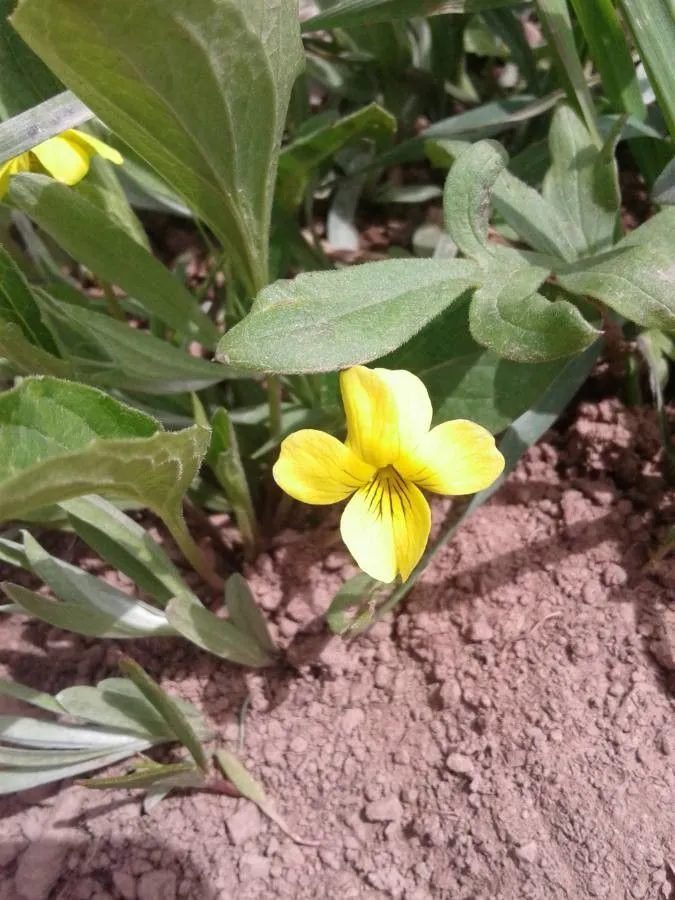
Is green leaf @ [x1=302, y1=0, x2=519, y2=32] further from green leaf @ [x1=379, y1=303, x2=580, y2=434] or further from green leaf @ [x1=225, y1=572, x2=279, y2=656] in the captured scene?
green leaf @ [x1=225, y1=572, x2=279, y2=656]

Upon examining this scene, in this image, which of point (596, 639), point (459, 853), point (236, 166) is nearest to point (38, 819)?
point (459, 853)

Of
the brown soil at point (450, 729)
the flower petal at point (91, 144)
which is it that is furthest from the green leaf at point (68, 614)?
the flower petal at point (91, 144)

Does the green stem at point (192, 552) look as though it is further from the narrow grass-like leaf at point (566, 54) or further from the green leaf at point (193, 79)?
the narrow grass-like leaf at point (566, 54)

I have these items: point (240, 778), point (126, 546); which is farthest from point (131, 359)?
point (240, 778)

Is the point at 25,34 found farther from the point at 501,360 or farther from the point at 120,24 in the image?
the point at 501,360

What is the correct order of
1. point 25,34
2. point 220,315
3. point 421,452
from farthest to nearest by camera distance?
point 220,315, point 421,452, point 25,34
